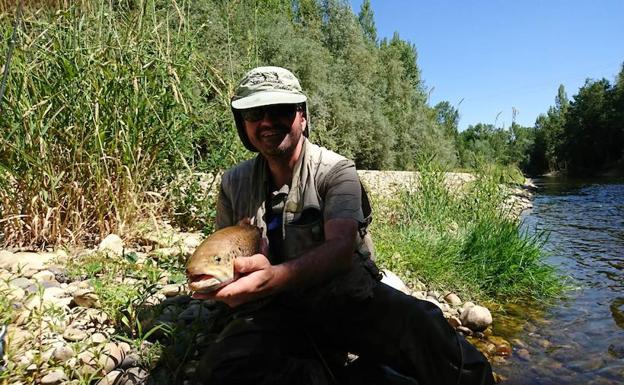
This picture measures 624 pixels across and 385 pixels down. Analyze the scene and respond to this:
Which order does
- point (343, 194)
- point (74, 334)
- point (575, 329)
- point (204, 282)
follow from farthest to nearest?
point (575, 329)
point (74, 334)
point (343, 194)
point (204, 282)

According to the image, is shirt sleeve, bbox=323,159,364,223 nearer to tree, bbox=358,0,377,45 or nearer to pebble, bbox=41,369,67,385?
pebble, bbox=41,369,67,385

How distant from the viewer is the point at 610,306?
223 inches

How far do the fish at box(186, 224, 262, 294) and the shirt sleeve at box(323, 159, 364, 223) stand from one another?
53 cm

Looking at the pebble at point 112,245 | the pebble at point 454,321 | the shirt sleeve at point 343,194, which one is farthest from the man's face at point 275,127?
the pebble at point 454,321

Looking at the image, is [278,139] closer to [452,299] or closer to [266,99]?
[266,99]

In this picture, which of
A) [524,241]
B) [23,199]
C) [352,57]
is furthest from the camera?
[352,57]

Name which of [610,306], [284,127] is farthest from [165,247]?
[610,306]

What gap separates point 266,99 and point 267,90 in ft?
0.26

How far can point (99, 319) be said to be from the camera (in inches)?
109

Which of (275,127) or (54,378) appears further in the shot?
(275,127)

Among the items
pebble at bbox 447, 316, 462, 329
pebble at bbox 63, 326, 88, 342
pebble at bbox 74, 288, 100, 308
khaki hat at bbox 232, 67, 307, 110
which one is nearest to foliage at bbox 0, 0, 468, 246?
pebble at bbox 74, 288, 100, 308

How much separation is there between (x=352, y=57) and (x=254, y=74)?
32.0 metres

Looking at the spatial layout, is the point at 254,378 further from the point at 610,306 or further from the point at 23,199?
the point at 610,306

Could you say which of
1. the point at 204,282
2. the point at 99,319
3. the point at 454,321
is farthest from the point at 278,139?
the point at 454,321
